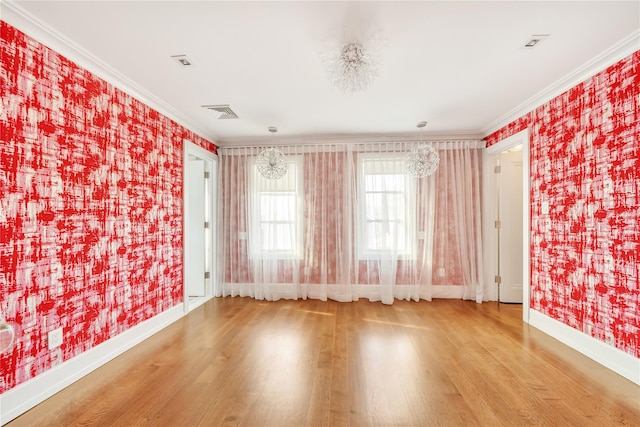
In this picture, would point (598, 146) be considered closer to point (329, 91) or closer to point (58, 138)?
point (329, 91)

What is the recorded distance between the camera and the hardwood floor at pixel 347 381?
1.95 m

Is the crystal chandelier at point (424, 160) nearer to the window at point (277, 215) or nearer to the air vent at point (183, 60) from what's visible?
the window at point (277, 215)

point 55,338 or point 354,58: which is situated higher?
point 354,58

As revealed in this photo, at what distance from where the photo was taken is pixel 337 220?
4898 millimetres

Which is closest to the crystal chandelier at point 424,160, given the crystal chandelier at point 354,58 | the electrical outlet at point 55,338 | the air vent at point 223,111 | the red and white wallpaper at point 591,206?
the red and white wallpaper at point 591,206

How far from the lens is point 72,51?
7.72 ft

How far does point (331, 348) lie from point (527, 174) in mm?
2986

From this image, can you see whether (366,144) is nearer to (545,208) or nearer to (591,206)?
(545,208)

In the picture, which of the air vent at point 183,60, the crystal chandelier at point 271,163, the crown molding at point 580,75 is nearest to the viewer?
the crown molding at point 580,75

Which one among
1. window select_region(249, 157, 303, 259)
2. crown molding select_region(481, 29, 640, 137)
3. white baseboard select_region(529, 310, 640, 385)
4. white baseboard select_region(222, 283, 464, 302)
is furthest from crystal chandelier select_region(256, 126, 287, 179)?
white baseboard select_region(529, 310, 640, 385)

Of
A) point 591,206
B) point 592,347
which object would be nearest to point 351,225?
point 591,206

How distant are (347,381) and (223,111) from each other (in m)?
3.17

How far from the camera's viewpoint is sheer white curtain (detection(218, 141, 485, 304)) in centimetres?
477

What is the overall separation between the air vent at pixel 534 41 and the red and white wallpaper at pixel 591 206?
2.40 feet
